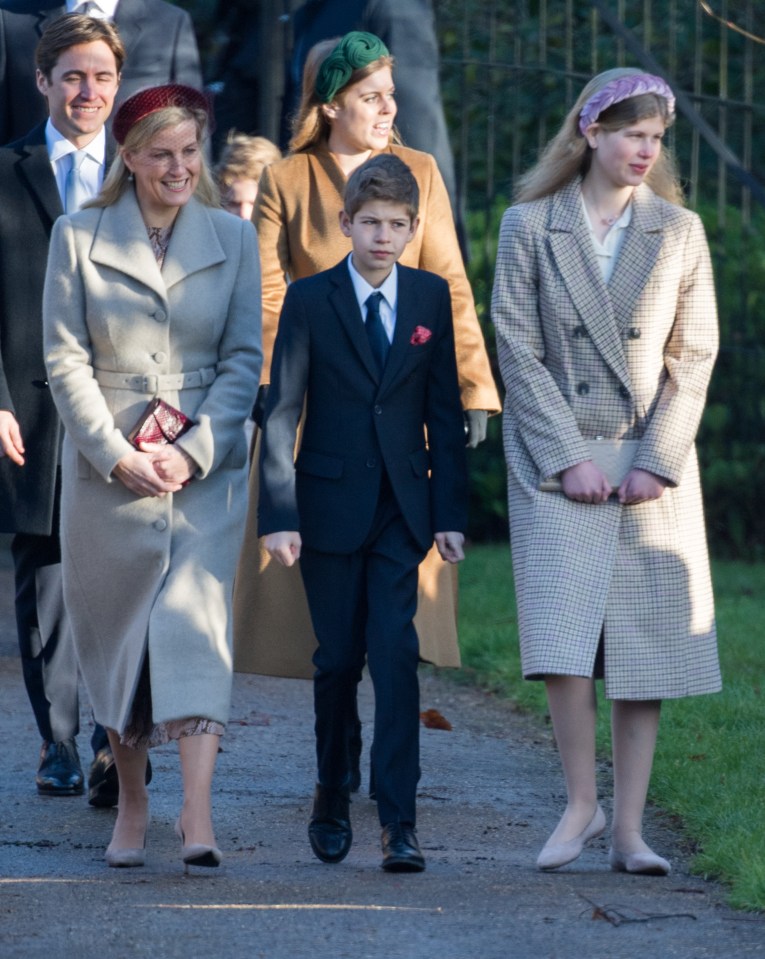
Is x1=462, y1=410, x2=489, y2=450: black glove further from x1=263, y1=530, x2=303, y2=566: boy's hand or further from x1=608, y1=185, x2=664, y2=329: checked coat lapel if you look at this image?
x1=263, y1=530, x2=303, y2=566: boy's hand

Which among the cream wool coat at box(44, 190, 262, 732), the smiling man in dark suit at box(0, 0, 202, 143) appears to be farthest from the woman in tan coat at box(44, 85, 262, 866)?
the smiling man in dark suit at box(0, 0, 202, 143)

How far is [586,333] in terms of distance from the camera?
15.2ft

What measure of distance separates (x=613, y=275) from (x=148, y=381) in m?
1.12

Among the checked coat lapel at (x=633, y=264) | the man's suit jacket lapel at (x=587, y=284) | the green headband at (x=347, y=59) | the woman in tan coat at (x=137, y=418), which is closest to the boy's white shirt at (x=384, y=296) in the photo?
the woman in tan coat at (x=137, y=418)

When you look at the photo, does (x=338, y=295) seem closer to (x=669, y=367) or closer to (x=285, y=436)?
→ (x=285, y=436)

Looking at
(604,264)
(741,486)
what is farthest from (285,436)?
(741,486)

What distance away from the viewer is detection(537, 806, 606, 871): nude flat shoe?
4453mm

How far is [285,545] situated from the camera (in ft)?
14.8

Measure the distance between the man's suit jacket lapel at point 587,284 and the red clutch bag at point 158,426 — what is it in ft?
3.15

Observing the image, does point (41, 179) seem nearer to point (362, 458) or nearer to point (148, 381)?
point (148, 381)

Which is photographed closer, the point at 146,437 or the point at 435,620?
the point at 146,437

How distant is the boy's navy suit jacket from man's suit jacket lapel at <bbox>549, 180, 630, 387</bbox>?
0.33m

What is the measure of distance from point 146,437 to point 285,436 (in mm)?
331

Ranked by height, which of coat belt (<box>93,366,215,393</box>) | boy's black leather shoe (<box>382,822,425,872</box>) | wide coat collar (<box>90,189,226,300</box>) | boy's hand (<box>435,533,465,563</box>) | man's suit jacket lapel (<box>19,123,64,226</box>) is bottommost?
boy's black leather shoe (<box>382,822,425,872</box>)
